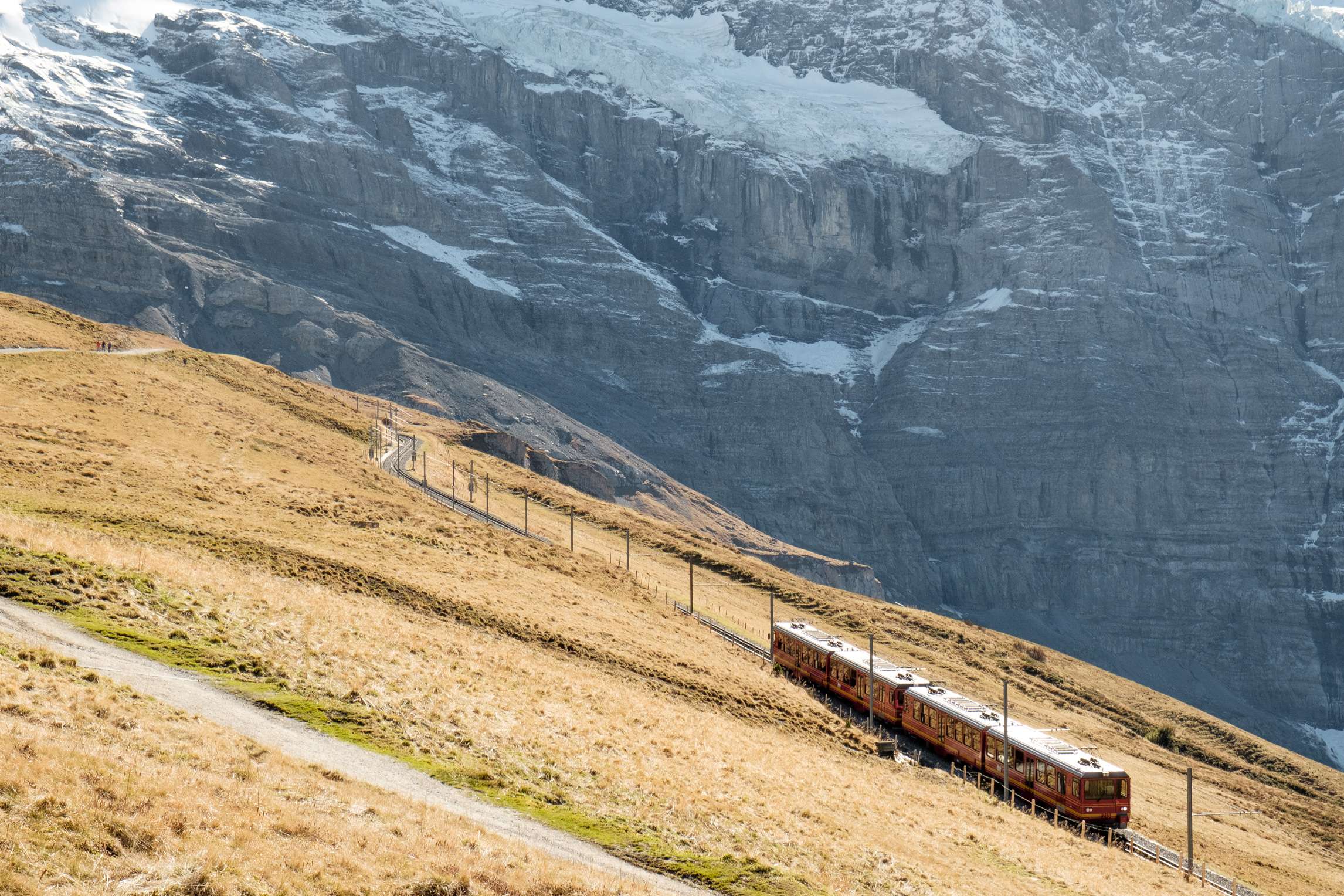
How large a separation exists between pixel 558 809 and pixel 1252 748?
73.4m

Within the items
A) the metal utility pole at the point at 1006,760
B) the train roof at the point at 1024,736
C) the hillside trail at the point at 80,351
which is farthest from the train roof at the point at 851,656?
the hillside trail at the point at 80,351

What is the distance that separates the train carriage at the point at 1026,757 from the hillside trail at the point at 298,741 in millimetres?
23888

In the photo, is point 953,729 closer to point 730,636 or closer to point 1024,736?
point 1024,736

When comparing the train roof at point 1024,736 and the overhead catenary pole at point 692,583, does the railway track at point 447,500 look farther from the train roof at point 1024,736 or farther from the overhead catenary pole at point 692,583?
the train roof at point 1024,736

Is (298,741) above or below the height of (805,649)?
above

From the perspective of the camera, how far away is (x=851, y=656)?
55.3 m

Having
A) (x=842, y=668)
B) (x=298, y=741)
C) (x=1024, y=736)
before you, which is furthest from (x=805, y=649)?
(x=298, y=741)

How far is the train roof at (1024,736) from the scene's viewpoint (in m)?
41.8

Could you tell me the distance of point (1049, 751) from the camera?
141ft

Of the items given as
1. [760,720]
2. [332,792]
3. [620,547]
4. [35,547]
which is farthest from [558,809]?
[620,547]

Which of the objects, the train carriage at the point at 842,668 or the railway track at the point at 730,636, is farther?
the railway track at the point at 730,636

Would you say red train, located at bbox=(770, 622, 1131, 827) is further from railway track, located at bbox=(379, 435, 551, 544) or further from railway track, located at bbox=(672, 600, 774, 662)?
railway track, located at bbox=(379, 435, 551, 544)

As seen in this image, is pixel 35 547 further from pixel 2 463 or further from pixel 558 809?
pixel 2 463

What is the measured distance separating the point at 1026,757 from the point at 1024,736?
119 centimetres
